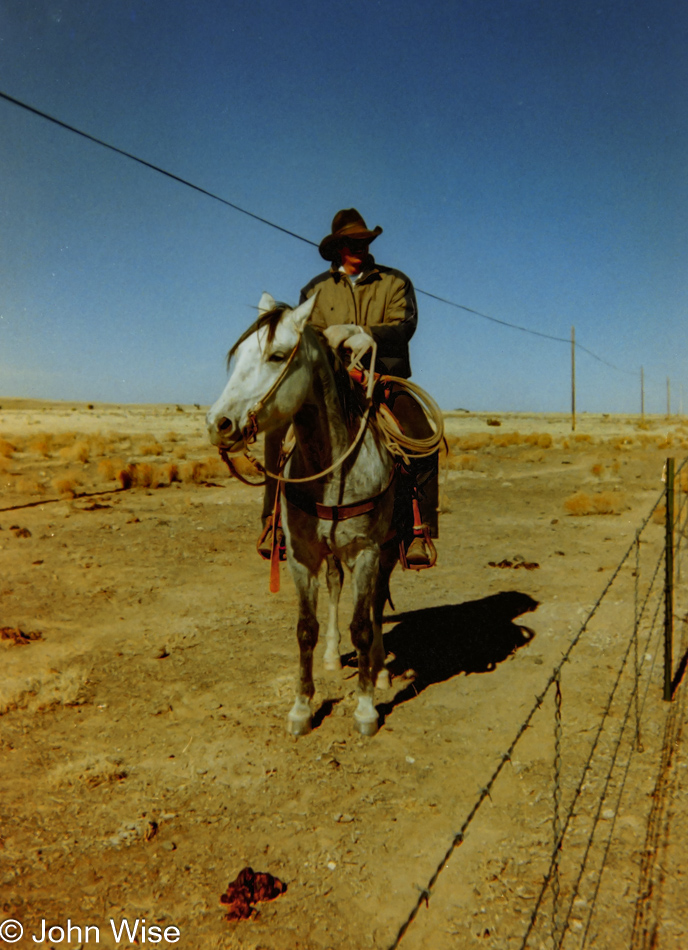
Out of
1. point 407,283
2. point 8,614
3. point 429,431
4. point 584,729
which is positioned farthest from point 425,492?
point 8,614

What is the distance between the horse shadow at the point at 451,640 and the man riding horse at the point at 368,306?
1.31 meters

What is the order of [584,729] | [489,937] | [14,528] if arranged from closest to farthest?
[489,937] → [584,729] → [14,528]

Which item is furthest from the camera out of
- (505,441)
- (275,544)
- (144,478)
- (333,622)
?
(505,441)

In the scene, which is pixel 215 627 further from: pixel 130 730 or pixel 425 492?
pixel 425 492

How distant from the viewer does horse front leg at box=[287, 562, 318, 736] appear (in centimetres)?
430

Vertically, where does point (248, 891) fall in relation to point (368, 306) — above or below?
below

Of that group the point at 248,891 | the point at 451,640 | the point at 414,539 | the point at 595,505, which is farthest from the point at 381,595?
the point at 595,505

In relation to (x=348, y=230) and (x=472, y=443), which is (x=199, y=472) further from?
(x=472, y=443)

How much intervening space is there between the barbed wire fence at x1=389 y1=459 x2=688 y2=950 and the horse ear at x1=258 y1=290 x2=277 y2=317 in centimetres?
249

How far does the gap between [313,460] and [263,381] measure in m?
0.81

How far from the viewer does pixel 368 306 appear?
4.79 meters

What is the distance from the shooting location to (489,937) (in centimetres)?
262

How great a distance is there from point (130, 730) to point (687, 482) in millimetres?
13878

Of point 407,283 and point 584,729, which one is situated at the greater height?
point 407,283
